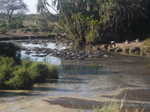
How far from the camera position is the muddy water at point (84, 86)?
53.3ft

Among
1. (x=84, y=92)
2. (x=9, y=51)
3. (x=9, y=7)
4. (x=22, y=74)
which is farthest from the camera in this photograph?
(x=9, y=7)

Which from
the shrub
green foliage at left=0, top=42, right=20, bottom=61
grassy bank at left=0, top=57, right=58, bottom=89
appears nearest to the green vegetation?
green foliage at left=0, top=42, right=20, bottom=61

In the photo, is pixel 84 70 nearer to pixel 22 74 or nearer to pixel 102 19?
pixel 22 74

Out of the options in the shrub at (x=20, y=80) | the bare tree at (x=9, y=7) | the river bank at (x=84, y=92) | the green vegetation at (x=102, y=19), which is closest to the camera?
the river bank at (x=84, y=92)

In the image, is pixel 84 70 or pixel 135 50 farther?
pixel 135 50

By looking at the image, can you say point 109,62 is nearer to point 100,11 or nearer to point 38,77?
point 38,77

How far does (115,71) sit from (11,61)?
835 centimetres

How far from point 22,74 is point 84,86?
3422mm

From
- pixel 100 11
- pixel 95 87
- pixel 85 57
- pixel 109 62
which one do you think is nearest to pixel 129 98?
pixel 95 87

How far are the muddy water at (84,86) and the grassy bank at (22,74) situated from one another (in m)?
0.51

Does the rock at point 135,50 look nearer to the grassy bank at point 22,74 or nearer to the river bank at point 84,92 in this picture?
the river bank at point 84,92

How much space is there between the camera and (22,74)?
65.4 ft

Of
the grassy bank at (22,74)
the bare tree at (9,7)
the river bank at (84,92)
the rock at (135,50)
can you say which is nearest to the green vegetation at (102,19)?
A: the rock at (135,50)

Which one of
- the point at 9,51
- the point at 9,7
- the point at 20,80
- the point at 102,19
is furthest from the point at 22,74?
the point at 9,7
